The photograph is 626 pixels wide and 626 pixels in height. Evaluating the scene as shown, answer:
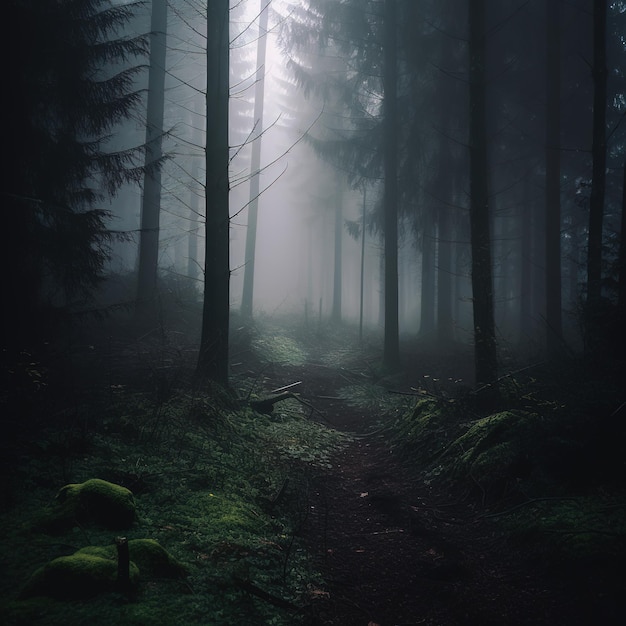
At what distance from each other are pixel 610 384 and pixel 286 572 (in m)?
4.92

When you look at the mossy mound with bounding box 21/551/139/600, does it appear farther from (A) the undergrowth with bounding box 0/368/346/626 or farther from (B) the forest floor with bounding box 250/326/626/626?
(B) the forest floor with bounding box 250/326/626/626

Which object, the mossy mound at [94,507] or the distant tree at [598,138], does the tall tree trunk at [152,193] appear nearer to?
the mossy mound at [94,507]

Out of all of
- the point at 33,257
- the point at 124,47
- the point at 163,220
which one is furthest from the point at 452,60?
the point at 163,220

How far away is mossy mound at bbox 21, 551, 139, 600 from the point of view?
2.49 meters

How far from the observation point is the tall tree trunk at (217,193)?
7965 mm

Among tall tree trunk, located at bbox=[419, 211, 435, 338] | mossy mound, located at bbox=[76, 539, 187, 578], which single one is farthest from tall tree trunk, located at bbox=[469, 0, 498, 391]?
tall tree trunk, located at bbox=[419, 211, 435, 338]

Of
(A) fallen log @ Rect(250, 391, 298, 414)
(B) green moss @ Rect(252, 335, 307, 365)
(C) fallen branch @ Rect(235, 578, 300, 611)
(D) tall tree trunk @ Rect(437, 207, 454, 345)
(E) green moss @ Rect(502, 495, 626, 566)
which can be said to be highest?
(D) tall tree trunk @ Rect(437, 207, 454, 345)

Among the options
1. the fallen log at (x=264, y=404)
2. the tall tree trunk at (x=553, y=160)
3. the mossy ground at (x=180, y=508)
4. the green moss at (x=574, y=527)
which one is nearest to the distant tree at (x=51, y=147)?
the mossy ground at (x=180, y=508)

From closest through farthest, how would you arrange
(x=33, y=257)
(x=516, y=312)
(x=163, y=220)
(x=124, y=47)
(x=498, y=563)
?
(x=498, y=563), (x=33, y=257), (x=124, y=47), (x=516, y=312), (x=163, y=220)

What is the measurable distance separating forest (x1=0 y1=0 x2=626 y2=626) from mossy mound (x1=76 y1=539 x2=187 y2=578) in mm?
15

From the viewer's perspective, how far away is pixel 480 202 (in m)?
7.65

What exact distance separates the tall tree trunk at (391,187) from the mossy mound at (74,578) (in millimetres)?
11136

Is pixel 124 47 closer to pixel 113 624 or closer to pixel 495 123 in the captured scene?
pixel 113 624

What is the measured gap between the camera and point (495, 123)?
564 inches
